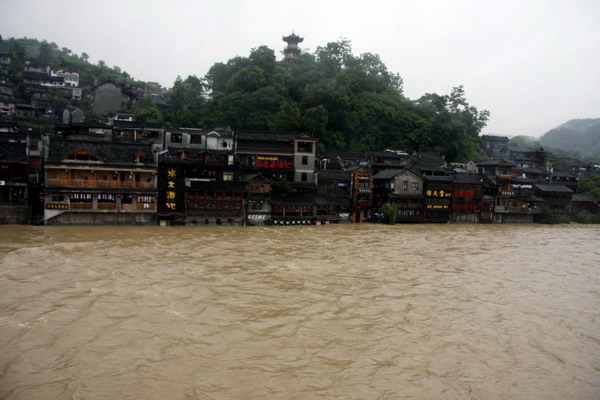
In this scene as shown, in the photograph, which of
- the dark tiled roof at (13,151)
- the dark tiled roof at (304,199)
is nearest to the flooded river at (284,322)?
the dark tiled roof at (13,151)

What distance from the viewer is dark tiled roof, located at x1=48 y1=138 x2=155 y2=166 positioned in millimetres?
35438

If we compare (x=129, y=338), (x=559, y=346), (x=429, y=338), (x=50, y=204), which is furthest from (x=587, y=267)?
(x=50, y=204)

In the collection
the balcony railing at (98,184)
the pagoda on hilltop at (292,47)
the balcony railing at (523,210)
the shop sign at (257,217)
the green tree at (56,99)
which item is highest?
the pagoda on hilltop at (292,47)

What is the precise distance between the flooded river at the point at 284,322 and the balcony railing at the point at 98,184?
626 cm

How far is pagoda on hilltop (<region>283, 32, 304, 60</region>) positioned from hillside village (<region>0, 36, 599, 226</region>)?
3343 centimetres

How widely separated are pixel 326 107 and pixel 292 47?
30.3 metres

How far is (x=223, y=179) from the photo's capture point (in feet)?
135

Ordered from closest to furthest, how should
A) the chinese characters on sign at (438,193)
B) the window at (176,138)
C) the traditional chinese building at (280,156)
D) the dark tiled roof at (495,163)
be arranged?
1. the traditional chinese building at (280,156)
2. the window at (176,138)
3. the chinese characters on sign at (438,193)
4. the dark tiled roof at (495,163)

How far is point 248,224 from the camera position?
40.5 meters

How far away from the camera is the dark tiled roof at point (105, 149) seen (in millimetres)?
35438

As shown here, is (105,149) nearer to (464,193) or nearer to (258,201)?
(258,201)

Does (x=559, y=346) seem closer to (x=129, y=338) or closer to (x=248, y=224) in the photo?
(x=129, y=338)

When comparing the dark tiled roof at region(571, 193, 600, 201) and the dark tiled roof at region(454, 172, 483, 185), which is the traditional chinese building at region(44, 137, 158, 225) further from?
the dark tiled roof at region(571, 193, 600, 201)

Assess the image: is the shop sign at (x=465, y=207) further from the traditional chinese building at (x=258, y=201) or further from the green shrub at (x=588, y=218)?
the traditional chinese building at (x=258, y=201)
